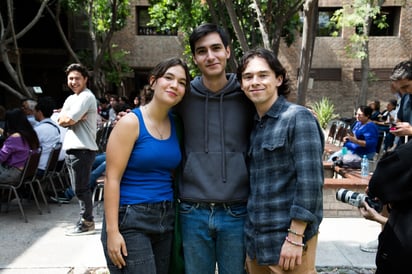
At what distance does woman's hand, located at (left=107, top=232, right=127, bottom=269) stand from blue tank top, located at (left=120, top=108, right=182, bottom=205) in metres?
0.18

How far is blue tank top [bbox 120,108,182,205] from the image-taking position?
2086 millimetres

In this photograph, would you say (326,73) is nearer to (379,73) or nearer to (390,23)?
(379,73)

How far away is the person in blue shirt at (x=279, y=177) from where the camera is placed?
75.7 inches

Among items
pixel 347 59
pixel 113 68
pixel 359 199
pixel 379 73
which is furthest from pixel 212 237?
pixel 379 73

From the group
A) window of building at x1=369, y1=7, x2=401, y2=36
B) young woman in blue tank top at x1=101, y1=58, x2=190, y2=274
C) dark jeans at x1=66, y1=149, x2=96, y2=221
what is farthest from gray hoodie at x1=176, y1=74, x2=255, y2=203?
window of building at x1=369, y1=7, x2=401, y2=36

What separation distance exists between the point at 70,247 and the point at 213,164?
2.95 metres

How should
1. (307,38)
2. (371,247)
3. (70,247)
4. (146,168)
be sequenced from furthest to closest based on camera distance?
(307,38) < (70,247) < (371,247) < (146,168)

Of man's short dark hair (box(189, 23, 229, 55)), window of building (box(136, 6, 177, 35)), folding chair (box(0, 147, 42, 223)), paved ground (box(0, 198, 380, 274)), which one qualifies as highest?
window of building (box(136, 6, 177, 35))

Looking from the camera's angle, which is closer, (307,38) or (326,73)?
(307,38)

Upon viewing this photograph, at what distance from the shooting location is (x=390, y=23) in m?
19.8

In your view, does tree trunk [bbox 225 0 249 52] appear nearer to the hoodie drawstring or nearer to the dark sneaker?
the dark sneaker

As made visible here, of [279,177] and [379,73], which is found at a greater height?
[379,73]

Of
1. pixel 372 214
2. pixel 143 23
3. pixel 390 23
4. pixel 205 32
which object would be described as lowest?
pixel 372 214

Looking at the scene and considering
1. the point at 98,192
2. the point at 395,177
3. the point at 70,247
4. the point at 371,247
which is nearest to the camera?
the point at 395,177
